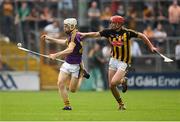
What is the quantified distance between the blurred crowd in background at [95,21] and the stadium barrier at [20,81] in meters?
1.38

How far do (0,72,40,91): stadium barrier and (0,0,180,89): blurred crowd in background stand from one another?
54.3 inches

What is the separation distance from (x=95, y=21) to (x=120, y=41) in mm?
15142

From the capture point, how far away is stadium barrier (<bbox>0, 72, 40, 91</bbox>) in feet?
117

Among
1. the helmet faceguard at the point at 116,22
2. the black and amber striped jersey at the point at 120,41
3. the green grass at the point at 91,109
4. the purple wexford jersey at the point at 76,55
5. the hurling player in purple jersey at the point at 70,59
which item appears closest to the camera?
the green grass at the point at 91,109

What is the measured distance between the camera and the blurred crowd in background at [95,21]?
3625 centimetres

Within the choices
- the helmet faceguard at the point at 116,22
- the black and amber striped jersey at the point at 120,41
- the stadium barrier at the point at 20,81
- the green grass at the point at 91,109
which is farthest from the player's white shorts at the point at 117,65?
the stadium barrier at the point at 20,81

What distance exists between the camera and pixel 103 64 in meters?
36.0

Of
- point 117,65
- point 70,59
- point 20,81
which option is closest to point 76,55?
point 70,59

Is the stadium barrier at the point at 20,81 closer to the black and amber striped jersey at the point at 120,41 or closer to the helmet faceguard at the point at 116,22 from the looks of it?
the black and amber striped jersey at the point at 120,41

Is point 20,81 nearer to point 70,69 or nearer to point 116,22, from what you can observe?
point 70,69

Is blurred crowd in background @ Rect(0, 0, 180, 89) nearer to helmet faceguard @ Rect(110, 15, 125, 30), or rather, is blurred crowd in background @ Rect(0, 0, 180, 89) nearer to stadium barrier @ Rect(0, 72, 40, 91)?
stadium barrier @ Rect(0, 72, 40, 91)

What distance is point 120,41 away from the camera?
72.1 feet

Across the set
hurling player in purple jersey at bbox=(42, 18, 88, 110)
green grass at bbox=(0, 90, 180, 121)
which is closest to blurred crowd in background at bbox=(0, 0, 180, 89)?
green grass at bbox=(0, 90, 180, 121)

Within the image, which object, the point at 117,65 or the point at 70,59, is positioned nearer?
the point at 117,65
